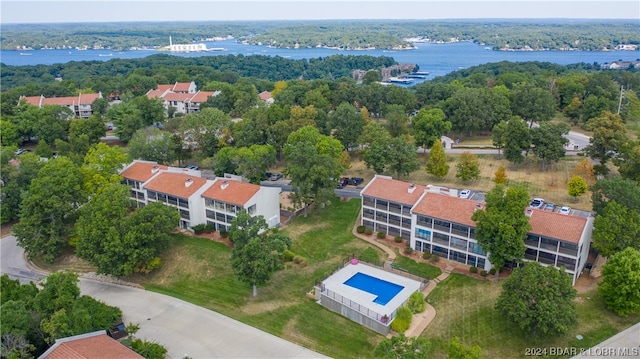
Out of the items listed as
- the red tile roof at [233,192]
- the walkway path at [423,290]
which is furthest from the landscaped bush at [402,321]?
the red tile roof at [233,192]

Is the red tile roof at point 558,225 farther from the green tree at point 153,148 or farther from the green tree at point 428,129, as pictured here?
the green tree at point 153,148

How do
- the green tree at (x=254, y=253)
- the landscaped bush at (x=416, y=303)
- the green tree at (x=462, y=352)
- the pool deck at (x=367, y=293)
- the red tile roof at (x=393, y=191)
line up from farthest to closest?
the red tile roof at (x=393, y=191), the green tree at (x=254, y=253), the pool deck at (x=367, y=293), the landscaped bush at (x=416, y=303), the green tree at (x=462, y=352)

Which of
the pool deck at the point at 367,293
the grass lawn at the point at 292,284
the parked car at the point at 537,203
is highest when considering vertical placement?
the parked car at the point at 537,203

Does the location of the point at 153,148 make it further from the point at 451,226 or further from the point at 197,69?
the point at 197,69

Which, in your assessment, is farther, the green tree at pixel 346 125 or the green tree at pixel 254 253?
the green tree at pixel 346 125

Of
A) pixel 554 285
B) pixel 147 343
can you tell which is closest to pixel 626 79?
pixel 554 285

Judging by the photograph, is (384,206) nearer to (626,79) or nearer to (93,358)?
(93,358)
